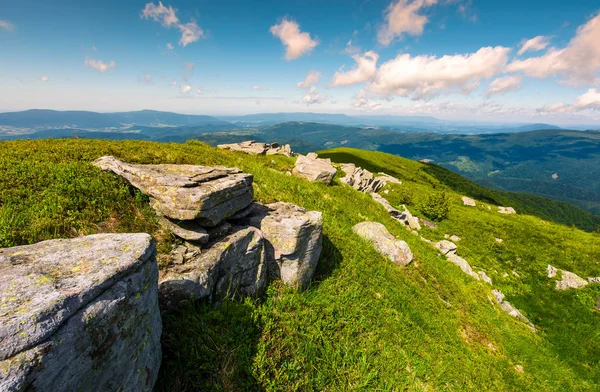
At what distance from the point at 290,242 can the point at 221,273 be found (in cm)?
288

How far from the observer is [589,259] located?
2977 centimetres

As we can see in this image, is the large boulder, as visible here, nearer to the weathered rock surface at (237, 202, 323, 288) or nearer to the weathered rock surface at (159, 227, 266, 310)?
the weathered rock surface at (159, 227, 266, 310)

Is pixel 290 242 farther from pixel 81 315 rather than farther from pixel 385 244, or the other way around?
pixel 385 244

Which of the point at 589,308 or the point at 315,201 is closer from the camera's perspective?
the point at 315,201

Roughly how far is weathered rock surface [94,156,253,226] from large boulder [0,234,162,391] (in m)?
2.24

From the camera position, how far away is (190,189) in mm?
8000

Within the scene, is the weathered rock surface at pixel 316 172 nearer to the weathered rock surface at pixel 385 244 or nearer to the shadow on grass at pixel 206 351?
the weathered rock surface at pixel 385 244

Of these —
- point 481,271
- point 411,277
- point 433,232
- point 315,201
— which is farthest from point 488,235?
point 315,201

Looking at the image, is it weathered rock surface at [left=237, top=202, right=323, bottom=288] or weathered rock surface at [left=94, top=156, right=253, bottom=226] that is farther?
weathered rock surface at [left=237, top=202, right=323, bottom=288]

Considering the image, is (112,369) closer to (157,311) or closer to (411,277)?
Answer: (157,311)

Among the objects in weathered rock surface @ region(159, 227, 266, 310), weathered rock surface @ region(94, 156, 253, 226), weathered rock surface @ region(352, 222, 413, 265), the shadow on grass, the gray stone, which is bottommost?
weathered rock surface @ region(352, 222, 413, 265)

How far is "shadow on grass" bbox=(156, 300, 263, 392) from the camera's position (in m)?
5.83

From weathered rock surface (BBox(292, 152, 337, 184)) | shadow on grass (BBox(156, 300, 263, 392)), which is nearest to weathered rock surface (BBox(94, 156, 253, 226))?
shadow on grass (BBox(156, 300, 263, 392))

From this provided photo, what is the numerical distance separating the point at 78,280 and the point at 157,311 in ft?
6.18
